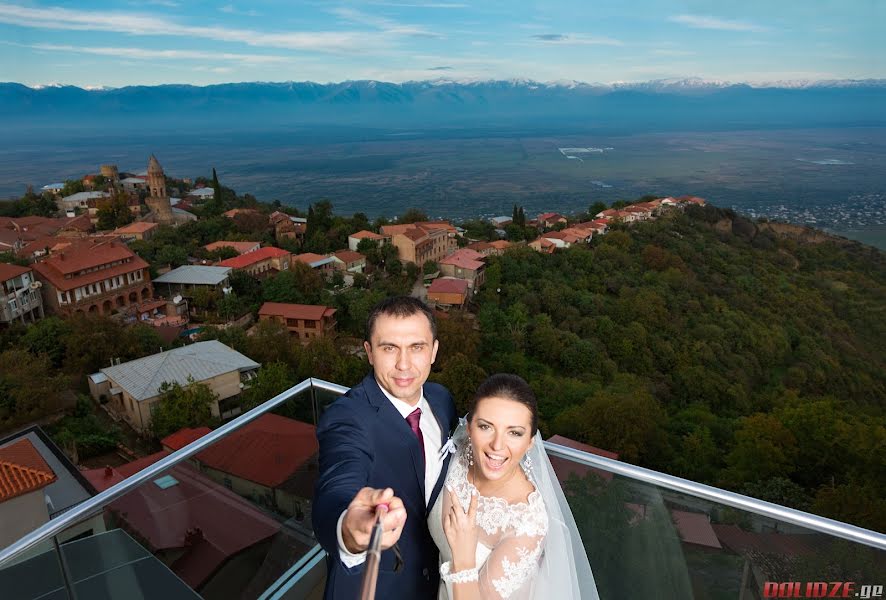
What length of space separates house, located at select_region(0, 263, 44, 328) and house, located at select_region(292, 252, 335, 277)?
8714mm

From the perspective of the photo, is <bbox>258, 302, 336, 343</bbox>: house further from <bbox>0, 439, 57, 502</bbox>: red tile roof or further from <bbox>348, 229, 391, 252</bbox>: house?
<bbox>0, 439, 57, 502</bbox>: red tile roof

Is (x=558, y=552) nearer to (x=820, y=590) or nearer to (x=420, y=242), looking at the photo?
(x=820, y=590)

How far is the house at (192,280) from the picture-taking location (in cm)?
2062

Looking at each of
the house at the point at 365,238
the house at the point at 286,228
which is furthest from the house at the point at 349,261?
the house at the point at 286,228

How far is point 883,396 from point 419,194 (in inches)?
2329

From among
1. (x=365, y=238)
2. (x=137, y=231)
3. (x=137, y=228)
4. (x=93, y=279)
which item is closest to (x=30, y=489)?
(x=93, y=279)

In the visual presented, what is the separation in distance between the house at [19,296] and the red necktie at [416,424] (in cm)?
2048

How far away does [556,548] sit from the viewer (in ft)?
4.86

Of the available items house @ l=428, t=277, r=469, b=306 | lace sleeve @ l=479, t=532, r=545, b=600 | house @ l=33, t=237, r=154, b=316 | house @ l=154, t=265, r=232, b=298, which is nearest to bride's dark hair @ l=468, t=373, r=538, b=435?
lace sleeve @ l=479, t=532, r=545, b=600

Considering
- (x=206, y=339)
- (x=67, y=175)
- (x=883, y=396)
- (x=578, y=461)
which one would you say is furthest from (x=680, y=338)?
(x=67, y=175)

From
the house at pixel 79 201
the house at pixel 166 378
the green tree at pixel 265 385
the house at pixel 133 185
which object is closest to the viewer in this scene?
the house at pixel 166 378

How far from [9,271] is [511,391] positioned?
21.6m

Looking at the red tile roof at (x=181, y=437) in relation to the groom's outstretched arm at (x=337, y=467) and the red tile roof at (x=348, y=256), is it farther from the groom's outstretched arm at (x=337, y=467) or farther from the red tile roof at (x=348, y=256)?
the red tile roof at (x=348, y=256)

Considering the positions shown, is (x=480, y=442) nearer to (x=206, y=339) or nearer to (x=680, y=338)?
(x=206, y=339)
